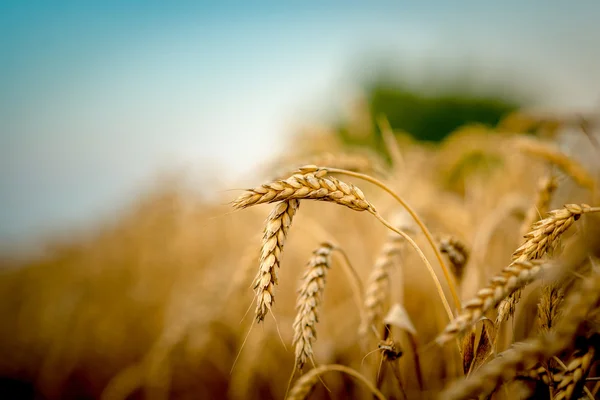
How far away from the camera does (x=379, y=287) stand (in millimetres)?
995

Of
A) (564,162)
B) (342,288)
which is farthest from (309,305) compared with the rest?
(342,288)

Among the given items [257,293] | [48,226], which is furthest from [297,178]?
[48,226]

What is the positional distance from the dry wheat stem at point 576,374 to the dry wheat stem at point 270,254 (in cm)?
54

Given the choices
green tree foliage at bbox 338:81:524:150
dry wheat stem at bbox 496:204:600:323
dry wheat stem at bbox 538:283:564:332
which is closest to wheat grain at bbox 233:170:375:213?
dry wheat stem at bbox 496:204:600:323

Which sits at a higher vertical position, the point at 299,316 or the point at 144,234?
the point at 144,234

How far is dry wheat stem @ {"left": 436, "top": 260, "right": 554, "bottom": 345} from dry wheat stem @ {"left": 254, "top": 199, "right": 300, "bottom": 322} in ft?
0.90

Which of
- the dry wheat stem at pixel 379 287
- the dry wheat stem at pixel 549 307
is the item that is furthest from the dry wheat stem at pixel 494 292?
the dry wheat stem at pixel 379 287

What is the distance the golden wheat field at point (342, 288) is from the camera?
0.69 m

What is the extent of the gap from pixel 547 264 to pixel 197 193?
321 cm

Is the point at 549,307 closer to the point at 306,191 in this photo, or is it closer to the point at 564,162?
the point at 306,191

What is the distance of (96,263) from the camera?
3479 mm

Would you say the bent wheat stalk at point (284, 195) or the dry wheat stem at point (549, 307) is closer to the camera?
the bent wheat stalk at point (284, 195)

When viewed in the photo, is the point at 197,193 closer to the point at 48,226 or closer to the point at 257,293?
the point at 48,226

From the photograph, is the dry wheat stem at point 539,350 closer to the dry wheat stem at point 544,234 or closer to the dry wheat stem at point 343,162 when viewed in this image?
the dry wheat stem at point 544,234
